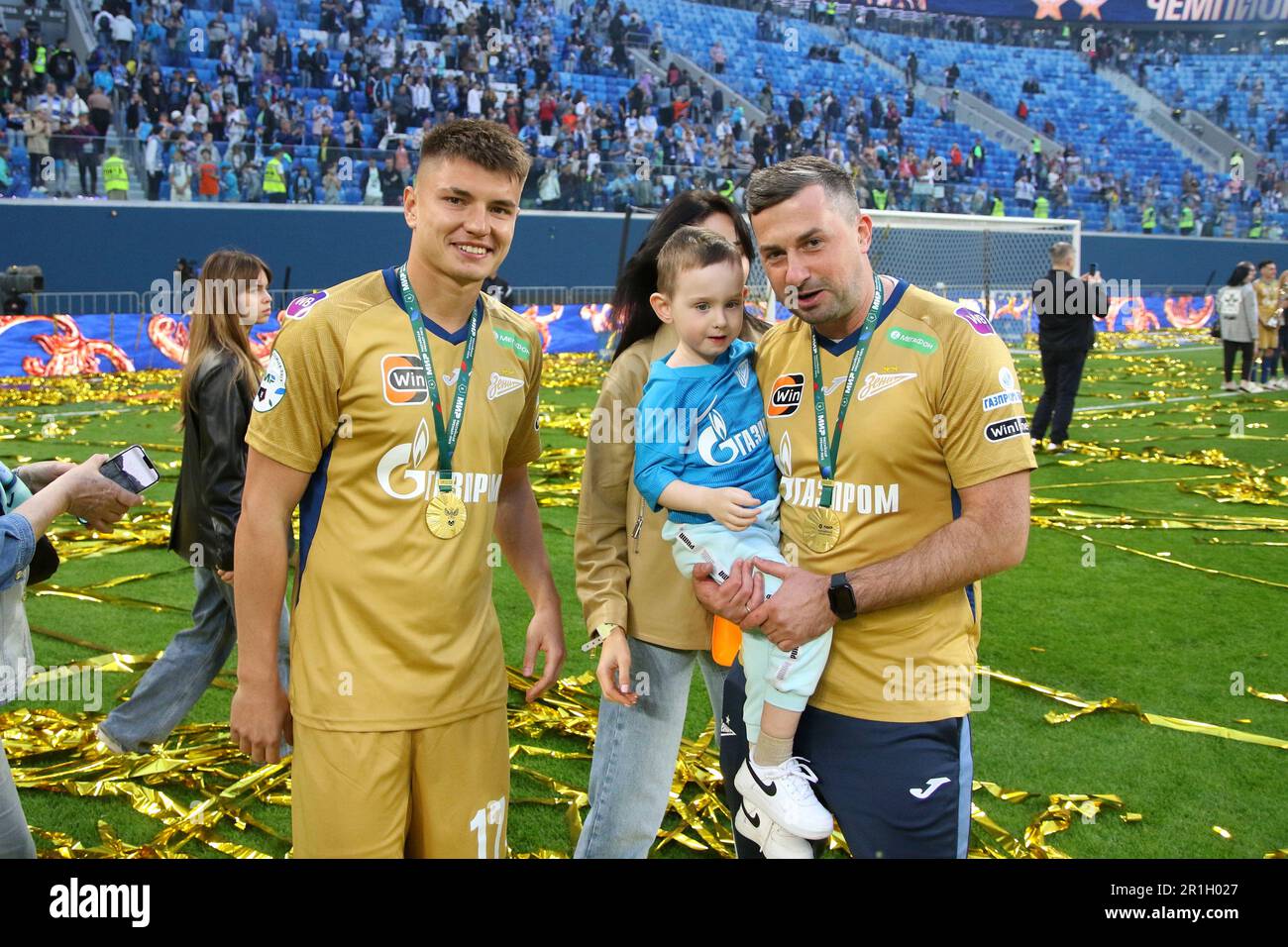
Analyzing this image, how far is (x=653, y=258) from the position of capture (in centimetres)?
376

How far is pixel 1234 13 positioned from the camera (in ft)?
177

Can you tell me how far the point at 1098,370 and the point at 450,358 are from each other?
23669 mm

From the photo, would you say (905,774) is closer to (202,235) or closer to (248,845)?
(248,845)

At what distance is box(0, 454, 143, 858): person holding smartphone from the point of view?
3.16m

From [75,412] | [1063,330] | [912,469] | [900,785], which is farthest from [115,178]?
[900,785]

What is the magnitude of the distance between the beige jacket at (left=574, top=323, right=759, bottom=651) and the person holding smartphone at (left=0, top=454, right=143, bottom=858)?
4.43 ft

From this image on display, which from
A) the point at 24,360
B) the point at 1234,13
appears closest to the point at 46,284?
the point at 24,360

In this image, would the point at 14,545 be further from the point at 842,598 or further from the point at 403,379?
the point at 842,598

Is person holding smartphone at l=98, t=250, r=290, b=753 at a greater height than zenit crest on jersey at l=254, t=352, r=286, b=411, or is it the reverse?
zenit crest on jersey at l=254, t=352, r=286, b=411

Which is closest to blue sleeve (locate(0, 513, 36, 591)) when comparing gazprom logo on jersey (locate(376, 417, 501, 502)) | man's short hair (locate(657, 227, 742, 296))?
gazprom logo on jersey (locate(376, 417, 501, 502))

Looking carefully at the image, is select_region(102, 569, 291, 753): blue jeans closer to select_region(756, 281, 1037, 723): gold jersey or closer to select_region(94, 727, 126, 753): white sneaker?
select_region(94, 727, 126, 753): white sneaker

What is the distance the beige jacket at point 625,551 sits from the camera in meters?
3.50

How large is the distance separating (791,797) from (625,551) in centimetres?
104

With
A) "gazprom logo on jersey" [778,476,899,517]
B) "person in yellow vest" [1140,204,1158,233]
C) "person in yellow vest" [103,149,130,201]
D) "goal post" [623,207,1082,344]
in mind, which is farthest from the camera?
"person in yellow vest" [1140,204,1158,233]
